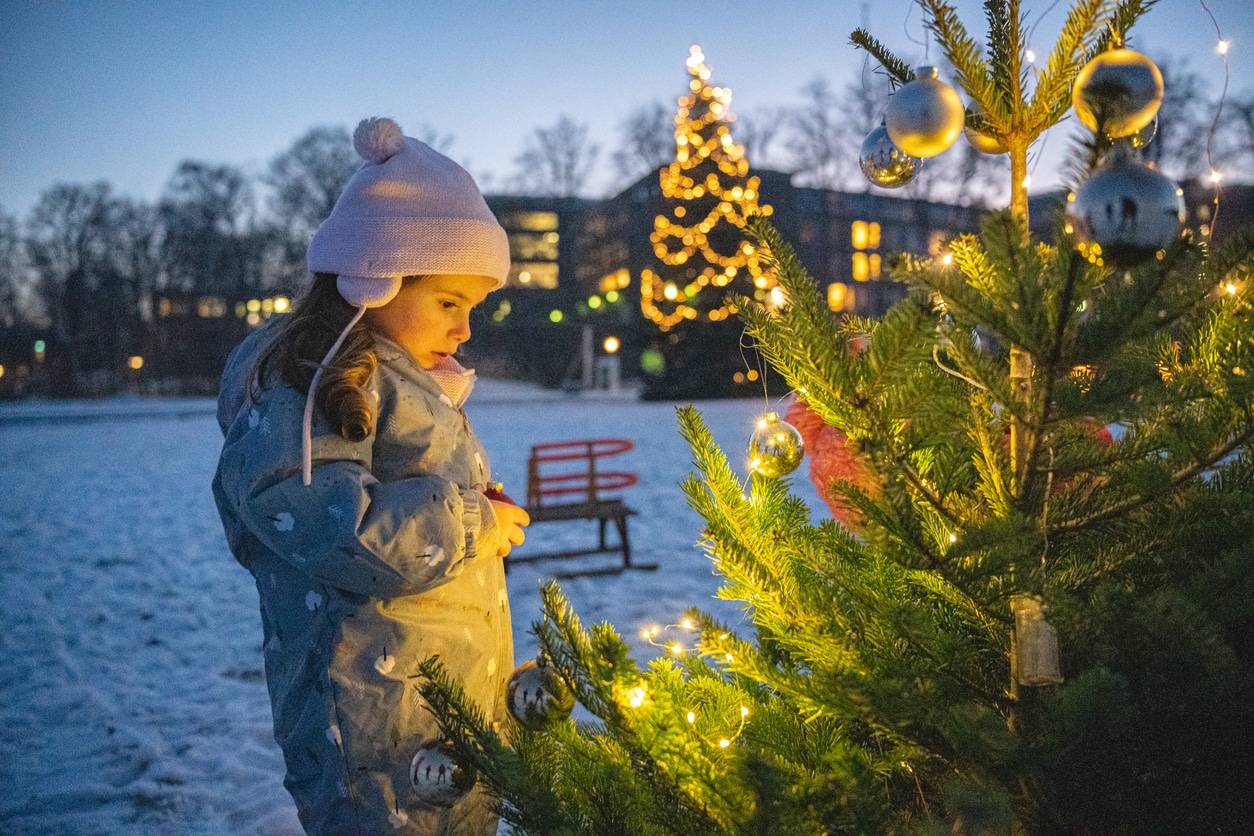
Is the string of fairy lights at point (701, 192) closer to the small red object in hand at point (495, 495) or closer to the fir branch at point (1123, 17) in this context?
the small red object in hand at point (495, 495)

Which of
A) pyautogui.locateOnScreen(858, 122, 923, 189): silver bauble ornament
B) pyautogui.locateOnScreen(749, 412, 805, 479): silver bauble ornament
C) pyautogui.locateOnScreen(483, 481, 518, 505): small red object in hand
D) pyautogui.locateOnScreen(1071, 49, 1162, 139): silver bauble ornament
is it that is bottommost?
pyautogui.locateOnScreen(483, 481, 518, 505): small red object in hand

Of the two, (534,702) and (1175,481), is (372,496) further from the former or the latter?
(1175,481)

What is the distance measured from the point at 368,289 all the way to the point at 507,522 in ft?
2.10

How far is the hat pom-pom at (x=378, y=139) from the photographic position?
77.7 inches

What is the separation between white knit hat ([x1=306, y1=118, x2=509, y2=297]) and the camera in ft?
6.32

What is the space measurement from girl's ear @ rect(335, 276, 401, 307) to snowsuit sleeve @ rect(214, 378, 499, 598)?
0.98ft

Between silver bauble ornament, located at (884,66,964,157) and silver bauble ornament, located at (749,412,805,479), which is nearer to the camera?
silver bauble ornament, located at (884,66,964,157)

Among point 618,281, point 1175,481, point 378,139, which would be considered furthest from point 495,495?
point 618,281

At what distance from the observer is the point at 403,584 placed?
67.4 inches

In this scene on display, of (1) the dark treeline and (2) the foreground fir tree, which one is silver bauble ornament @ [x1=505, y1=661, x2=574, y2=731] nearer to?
(2) the foreground fir tree

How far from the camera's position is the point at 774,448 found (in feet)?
6.10

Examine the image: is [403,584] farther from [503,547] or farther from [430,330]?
[430,330]

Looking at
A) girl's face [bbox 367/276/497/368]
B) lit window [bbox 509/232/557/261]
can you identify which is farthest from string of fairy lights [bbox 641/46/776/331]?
lit window [bbox 509/232/557/261]

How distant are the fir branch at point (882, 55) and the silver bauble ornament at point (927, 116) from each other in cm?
26
